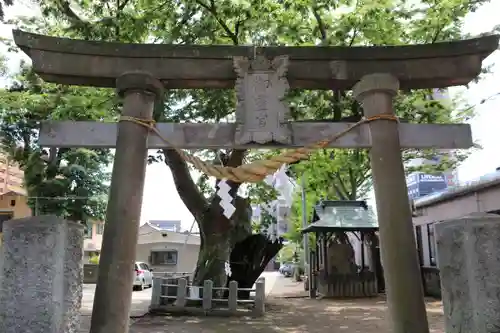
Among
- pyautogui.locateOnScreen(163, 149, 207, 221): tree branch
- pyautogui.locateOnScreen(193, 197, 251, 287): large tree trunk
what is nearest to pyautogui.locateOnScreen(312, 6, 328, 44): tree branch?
pyautogui.locateOnScreen(163, 149, 207, 221): tree branch

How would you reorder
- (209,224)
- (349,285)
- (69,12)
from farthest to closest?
(349,285), (209,224), (69,12)

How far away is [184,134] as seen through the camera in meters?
5.49

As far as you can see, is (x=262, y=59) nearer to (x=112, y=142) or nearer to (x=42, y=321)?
(x=112, y=142)

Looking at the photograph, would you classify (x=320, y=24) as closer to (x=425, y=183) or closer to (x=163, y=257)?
(x=425, y=183)

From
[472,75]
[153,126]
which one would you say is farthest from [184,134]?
[472,75]

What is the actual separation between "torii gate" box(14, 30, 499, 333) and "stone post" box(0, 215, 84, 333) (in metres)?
0.96

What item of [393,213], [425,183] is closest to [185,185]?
[393,213]

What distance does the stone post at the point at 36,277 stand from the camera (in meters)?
3.76

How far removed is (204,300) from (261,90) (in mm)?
8186

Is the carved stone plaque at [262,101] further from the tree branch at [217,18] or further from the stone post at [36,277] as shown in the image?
the tree branch at [217,18]

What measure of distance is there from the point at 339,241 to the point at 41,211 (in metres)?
12.9

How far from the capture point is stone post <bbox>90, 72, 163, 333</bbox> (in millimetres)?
4668

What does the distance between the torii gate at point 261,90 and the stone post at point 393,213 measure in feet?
0.04

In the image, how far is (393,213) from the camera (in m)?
5.04
